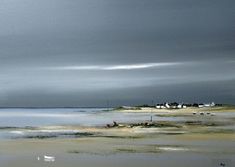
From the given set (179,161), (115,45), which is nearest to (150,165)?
(179,161)

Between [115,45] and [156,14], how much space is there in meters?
0.33

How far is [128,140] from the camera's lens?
3094 mm

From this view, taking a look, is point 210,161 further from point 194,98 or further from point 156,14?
point 156,14

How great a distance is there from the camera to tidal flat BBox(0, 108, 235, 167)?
3.04 meters

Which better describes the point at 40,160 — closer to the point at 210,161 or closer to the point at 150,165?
the point at 150,165

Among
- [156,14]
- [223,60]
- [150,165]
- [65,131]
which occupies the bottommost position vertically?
[150,165]

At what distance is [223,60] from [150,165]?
2.64 ft

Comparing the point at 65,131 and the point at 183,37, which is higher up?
the point at 183,37

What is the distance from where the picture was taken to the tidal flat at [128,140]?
3045 mm

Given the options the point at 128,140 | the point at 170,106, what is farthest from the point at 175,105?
the point at 128,140

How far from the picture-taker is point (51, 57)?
3201 mm

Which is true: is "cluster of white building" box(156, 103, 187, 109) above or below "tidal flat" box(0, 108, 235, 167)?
above

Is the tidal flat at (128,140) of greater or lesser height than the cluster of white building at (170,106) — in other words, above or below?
below

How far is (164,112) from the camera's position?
A: 123 inches
